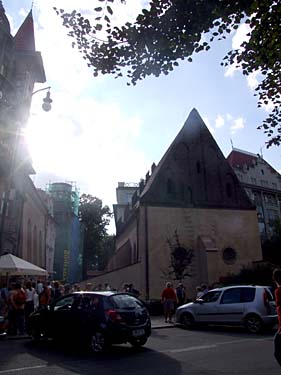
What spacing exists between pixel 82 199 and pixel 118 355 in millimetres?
59668

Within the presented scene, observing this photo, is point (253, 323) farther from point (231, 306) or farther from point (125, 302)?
point (125, 302)

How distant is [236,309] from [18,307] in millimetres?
7867

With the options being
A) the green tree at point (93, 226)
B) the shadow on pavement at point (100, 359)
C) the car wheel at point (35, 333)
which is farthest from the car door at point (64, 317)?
the green tree at point (93, 226)

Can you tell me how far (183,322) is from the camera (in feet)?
48.6

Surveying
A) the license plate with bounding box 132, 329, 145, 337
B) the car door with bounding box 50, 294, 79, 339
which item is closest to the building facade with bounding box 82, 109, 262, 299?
the car door with bounding box 50, 294, 79, 339

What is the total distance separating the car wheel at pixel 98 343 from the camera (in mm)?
8859

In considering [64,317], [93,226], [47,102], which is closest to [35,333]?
[64,317]

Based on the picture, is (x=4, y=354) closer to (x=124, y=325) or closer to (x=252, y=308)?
(x=124, y=325)

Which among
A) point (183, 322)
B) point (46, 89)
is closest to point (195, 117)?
point (46, 89)

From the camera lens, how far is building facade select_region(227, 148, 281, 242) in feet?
196

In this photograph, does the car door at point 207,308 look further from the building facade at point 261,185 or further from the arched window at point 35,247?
the building facade at point 261,185

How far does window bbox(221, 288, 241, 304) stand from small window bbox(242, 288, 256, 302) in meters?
0.21

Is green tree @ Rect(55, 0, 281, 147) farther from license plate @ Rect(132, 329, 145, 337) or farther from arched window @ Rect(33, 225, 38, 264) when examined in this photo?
arched window @ Rect(33, 225, 38, 264)

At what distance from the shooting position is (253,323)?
505 inches
